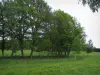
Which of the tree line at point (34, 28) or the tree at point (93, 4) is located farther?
the tree line at point (34, 28)

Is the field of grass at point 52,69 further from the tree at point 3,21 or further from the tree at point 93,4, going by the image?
the tree at point 3,21

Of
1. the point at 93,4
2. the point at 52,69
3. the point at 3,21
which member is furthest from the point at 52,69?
the point at 3,21

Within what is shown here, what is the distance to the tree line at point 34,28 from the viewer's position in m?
66.3

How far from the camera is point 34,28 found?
72.2 meters

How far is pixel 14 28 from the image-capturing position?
6800cm

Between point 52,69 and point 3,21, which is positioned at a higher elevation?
point 3,21

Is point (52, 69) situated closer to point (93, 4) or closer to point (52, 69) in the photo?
point (52, 69)

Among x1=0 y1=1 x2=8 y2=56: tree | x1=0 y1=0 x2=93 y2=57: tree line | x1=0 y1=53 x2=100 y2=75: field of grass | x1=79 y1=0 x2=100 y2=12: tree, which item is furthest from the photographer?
x1=0 y1=0 x2=93 y2=57: tree line

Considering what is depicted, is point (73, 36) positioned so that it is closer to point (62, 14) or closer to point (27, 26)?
point (62, 14)

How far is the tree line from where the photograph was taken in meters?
66.3

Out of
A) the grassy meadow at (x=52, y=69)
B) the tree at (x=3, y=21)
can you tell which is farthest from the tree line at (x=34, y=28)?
the grassy meadow at (x=52, y=69)

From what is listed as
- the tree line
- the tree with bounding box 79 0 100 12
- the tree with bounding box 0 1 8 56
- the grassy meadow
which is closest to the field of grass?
the grassy meadow

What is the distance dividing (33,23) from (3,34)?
925 centimetres

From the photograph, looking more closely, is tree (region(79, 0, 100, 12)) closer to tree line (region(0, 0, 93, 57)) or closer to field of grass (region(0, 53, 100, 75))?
field of grass (region(0, 53, 100, 75))
